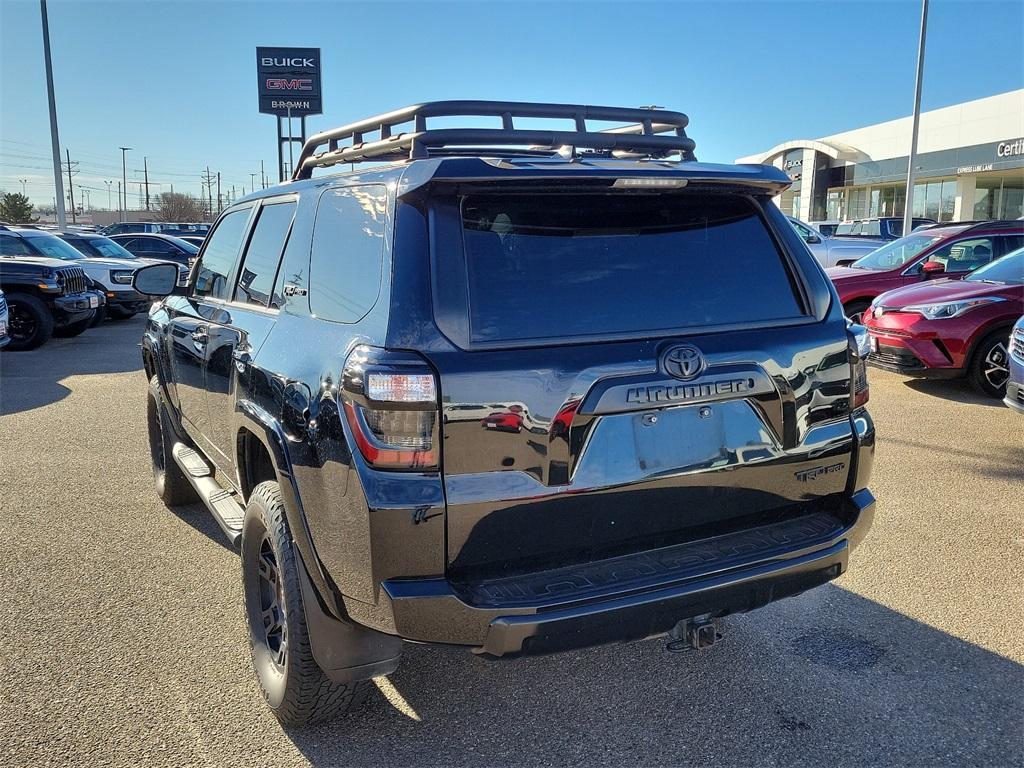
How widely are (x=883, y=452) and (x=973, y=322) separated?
2714 millimetres

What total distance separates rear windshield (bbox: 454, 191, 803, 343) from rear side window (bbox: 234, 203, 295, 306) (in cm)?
121

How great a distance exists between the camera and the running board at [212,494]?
3.53 meters

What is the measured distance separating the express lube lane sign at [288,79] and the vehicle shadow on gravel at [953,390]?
1482 inches

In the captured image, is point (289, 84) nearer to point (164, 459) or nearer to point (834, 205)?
point (834, 205)

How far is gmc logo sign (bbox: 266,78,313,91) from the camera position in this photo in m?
40.9

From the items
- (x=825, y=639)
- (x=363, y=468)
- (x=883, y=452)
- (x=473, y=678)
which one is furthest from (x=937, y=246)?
(x=363, y=468)

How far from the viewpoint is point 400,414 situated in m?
2.31

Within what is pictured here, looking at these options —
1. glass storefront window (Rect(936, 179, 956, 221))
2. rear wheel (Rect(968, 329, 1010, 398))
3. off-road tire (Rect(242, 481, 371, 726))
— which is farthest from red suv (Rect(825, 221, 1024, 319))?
glass storefront window (Rect(936, 179, 956, 221))

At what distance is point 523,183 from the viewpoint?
8.29ft

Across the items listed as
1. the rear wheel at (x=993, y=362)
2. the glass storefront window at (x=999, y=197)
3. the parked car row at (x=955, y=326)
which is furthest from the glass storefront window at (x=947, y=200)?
the rear wheel at (x=993, y=362)

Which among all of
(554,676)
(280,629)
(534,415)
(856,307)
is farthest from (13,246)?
(534,415)

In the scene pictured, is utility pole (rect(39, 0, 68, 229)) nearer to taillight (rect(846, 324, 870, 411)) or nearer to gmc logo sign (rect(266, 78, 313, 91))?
gmc logo sign (rect(266, 78, 313, 91))

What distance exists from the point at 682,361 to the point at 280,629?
5.82 feet

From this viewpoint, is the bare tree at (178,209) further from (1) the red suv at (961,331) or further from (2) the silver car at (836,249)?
(1) the red suv at (961,331)
